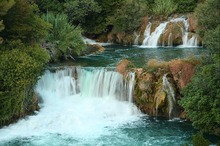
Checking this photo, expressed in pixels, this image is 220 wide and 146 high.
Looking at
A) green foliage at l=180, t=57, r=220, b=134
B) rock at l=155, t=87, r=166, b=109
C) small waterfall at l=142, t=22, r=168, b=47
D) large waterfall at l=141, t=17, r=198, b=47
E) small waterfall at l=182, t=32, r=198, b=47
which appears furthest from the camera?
small waterfall at l=142, t=22, r=168, b=47

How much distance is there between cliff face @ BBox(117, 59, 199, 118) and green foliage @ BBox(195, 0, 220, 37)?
1.94 metres

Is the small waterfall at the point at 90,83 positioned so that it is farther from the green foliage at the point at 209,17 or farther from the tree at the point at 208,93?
the tree at the point at 208,93

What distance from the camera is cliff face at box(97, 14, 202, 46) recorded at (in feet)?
105

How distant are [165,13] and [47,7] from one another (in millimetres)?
10169

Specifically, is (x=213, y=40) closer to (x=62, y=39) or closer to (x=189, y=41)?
(x=62, y=39)

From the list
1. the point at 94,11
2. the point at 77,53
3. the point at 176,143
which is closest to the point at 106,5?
the point at 94,11

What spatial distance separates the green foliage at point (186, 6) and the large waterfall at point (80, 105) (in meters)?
16.1

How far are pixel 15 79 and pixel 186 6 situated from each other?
71.9 ft

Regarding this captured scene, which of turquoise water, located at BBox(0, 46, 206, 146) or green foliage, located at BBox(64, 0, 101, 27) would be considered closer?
turquoise water, located at BBox(0, 46, 206, 146)

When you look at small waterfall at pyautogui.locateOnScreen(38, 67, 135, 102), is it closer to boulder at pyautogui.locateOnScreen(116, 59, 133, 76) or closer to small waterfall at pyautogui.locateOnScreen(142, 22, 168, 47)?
boulder at pyautogui.locateOnScreen(116, 59, 133, 76)

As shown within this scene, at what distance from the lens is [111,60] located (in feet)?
86.9

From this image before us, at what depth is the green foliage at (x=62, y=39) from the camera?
25.3 meters

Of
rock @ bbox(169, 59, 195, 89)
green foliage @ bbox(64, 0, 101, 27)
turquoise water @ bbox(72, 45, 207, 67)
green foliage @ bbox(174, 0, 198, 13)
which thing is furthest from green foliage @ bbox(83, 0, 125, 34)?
rock @ bbox(169, 59, 195, 89)

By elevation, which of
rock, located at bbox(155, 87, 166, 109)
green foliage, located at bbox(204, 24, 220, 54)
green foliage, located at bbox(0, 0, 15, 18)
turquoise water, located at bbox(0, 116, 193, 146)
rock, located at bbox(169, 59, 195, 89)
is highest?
green foliage, located at bbox(0, 0, 15, 18)
